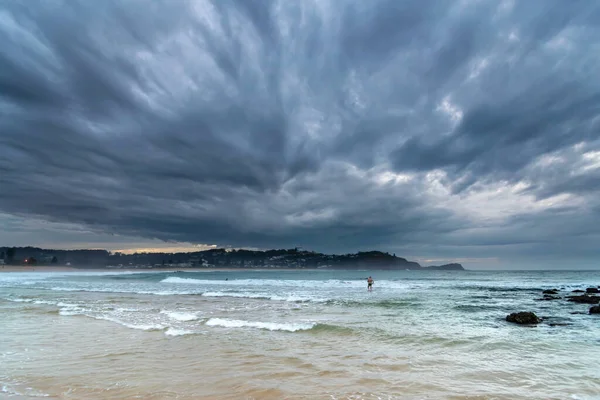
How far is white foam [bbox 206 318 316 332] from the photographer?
42.6ft

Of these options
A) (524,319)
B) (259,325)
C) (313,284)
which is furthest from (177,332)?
(313,284)

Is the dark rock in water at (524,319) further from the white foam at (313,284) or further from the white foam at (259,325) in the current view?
the white foam at (313,284)

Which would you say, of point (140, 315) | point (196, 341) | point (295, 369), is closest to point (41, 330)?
point (140, 315)

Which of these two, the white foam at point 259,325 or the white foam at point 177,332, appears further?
the white foam at point 259,325

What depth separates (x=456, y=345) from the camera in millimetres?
10367

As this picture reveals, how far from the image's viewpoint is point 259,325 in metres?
13.6

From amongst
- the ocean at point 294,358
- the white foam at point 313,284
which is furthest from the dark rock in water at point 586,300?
the white foam at point 313,284

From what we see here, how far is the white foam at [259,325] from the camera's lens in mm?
12992

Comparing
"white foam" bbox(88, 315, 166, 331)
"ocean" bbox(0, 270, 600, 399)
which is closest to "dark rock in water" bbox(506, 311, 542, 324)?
"ocean" bbox(0, 270, 600, 399)

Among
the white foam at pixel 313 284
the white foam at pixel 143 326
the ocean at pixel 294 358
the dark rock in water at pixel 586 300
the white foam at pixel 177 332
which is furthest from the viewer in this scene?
the white foam at pixel 313 284

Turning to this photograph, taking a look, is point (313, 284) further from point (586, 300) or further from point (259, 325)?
point (259, 325)

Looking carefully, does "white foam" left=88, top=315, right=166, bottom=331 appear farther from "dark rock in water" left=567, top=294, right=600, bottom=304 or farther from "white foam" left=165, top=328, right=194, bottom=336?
"dark rock in water" left=567, top=294, right=600, bottom=304

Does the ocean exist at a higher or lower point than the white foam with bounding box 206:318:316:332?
higher

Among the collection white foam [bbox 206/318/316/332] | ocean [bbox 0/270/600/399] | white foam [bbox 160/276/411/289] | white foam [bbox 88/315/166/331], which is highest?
ocean [bbox 0/270/600/399]
